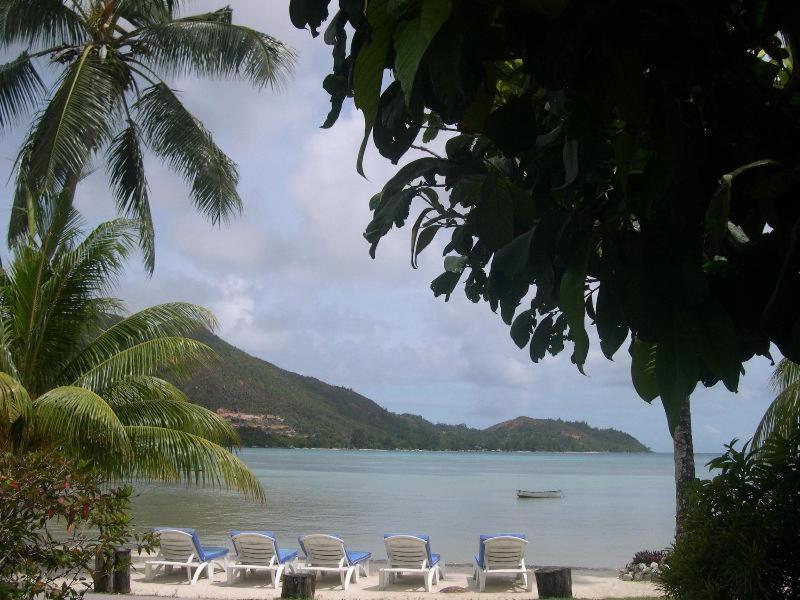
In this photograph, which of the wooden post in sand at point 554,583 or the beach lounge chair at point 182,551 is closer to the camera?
the wooden post in sand at point 554,583

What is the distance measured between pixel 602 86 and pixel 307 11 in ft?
1.61

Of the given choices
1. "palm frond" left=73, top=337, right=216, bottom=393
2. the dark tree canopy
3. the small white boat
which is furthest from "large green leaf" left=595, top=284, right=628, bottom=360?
the small white boat

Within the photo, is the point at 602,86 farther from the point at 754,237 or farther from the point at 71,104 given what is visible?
the point at 71,104

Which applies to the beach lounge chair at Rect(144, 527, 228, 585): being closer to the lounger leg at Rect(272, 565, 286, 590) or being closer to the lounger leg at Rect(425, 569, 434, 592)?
the lounger leg at Rect(272, 565, 286, 590)

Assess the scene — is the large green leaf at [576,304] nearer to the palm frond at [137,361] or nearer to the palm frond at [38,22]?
the palm frond at [137,361]

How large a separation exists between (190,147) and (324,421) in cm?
9877

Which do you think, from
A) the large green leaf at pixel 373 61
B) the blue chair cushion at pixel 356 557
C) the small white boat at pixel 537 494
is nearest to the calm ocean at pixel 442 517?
the small white boat at pixel 537 494

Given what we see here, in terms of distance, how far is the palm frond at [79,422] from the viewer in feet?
29.4

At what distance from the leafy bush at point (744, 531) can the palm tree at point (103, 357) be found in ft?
25.0

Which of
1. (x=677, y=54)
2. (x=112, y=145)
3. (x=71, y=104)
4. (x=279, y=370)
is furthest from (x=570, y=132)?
(x=279, y=370)

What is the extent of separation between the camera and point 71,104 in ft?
39.3

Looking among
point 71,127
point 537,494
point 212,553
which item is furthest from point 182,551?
point 537,494

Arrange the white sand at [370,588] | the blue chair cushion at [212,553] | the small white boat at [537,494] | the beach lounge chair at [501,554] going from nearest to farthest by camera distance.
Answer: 1. the white sand at [370,588]
2. the beach lounge chair at [501,554]
3. the blue chair cushion at [212,553]
4. the small white boat at [537,494]

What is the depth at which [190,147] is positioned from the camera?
13406 millimetres
